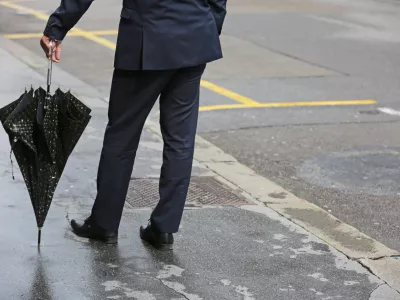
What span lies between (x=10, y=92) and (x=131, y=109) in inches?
172

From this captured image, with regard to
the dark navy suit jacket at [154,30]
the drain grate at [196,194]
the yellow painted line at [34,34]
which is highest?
the dark navy suit jacket at [154,30]

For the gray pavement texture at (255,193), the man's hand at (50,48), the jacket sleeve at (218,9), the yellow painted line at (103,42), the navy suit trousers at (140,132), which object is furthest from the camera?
the yellow painted line at (103,42)

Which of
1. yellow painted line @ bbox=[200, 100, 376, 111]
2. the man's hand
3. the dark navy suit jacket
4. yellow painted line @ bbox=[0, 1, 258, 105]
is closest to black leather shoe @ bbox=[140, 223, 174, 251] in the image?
the dark navy suit jacket

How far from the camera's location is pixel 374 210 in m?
6.40

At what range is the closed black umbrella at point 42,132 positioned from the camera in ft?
15.5

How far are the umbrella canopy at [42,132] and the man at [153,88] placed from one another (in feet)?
0.81

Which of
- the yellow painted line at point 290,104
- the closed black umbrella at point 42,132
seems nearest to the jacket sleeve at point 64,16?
the closed black umbrella at point 42,132

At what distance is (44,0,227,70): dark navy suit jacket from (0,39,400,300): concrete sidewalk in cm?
103

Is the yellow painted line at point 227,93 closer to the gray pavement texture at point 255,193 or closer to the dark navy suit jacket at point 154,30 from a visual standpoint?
the gray pavement texture at point 255,193

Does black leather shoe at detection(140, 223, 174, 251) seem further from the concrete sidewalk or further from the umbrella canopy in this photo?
the umbrella canopy

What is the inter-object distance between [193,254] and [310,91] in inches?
220

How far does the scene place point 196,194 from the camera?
621cm

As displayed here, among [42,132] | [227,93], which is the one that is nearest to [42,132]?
[42,132]

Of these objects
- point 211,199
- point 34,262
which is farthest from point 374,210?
point 34,262
